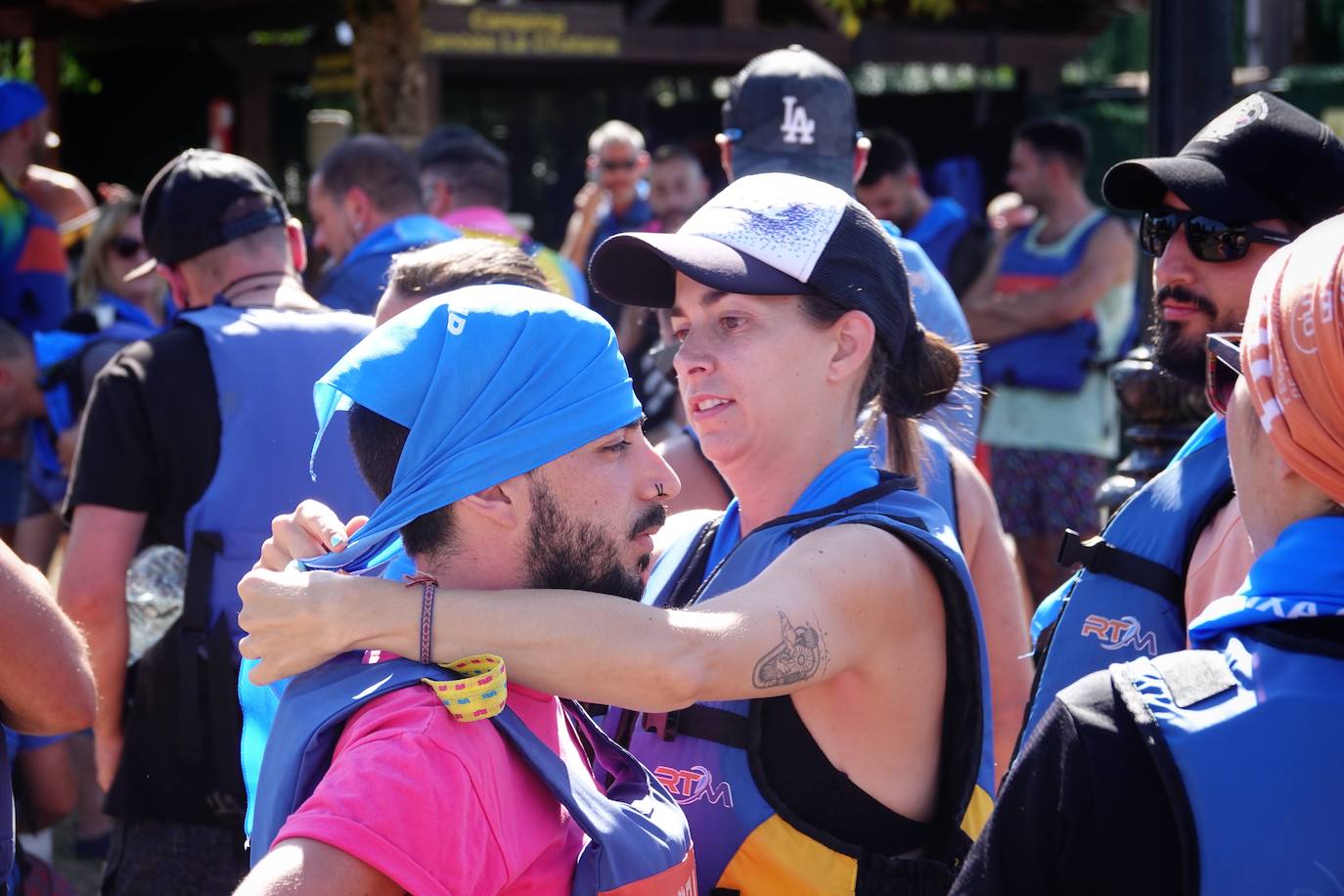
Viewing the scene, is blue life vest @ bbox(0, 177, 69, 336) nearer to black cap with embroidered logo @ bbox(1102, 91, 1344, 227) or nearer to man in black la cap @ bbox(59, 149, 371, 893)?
man in black la cap @ bbox(59, 149, 371, 893)

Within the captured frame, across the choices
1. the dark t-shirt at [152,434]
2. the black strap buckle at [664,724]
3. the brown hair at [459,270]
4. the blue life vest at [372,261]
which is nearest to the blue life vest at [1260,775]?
the black strap buckle at [664,724]

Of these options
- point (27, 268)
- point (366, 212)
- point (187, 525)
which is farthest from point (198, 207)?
point (27, 268)

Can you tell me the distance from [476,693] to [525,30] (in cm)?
908

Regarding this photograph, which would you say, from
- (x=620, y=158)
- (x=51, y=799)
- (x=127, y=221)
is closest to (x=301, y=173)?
(x=620, y=158)

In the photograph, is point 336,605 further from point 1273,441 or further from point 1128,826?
point 1273,441

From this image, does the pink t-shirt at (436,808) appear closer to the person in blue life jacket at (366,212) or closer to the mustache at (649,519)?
the mustache at (649,519)

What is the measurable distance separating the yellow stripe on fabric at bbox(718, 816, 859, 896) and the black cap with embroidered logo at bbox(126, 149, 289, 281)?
2283 millimetres

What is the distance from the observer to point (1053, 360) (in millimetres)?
6812

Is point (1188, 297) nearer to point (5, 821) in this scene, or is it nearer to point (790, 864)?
point (790, 864)

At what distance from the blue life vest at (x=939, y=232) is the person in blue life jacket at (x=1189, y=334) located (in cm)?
483

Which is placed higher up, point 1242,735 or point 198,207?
point 198,207

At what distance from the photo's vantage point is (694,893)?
1.88 m

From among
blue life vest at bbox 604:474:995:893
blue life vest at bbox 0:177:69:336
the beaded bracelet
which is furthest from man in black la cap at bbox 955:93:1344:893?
blue life vest at bbox 0:177:69:336

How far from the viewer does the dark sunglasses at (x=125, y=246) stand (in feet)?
19.3
